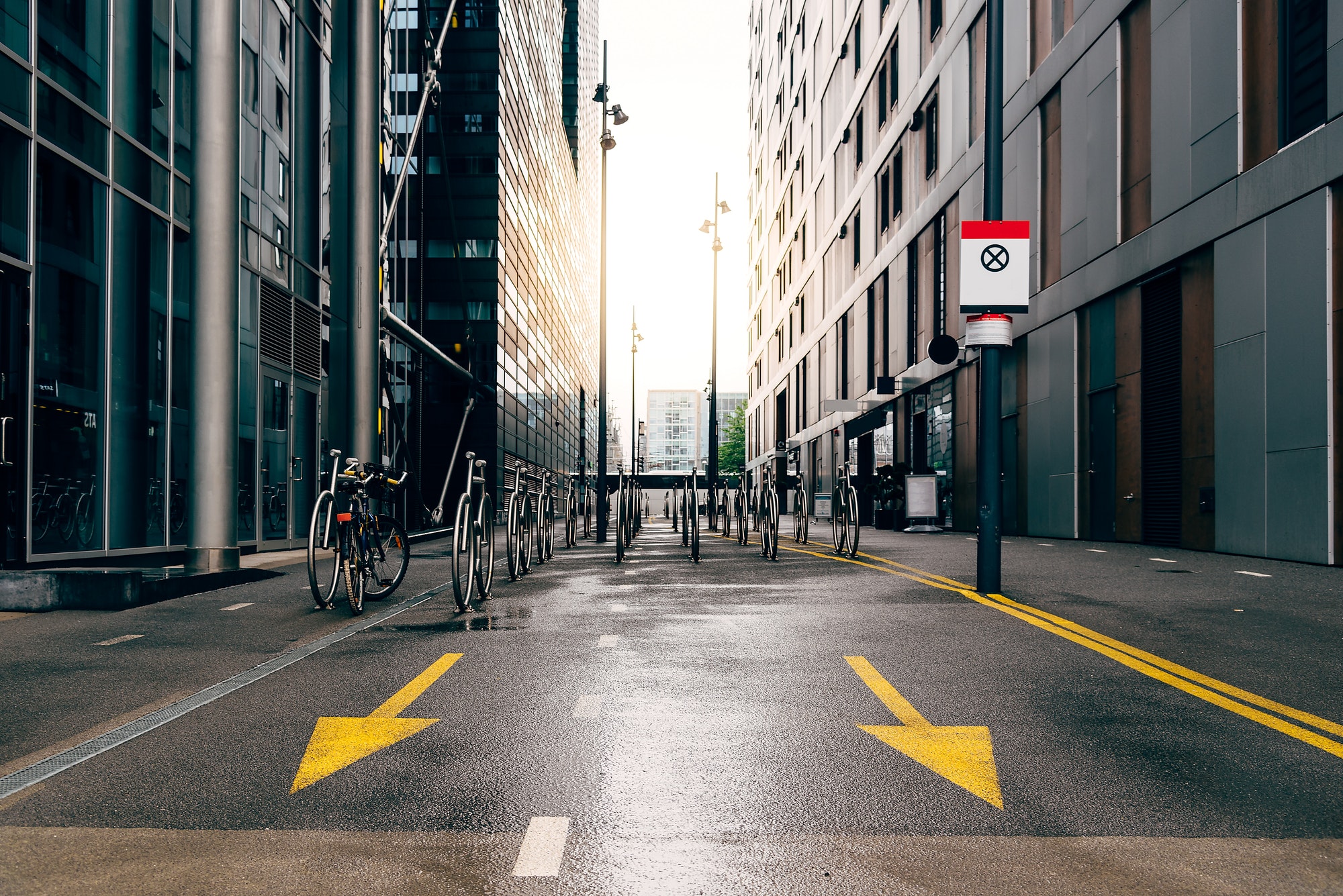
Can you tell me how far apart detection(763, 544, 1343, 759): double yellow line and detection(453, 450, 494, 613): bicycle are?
4.35 metres

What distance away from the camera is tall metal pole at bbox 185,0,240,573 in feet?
38.8

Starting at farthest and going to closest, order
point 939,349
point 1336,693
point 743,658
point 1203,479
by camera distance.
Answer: point 939,349, point 1203,479, point 743,658, point 1336,693

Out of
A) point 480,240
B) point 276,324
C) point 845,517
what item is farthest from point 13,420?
point 480,240

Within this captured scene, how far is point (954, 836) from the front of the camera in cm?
324

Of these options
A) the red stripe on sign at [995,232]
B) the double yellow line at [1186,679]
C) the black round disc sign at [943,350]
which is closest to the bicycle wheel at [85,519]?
the double yellow line at [1186,679]

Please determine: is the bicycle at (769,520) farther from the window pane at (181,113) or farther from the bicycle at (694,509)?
the window pane at (181,113)

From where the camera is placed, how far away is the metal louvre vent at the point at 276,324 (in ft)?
54.7

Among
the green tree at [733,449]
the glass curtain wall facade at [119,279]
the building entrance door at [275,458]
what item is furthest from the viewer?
the green tree at [733,449]

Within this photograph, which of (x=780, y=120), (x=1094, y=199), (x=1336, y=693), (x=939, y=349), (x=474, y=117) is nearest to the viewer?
(x=1336, y=693)

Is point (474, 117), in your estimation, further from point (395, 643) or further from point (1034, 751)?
point (1034, 751)

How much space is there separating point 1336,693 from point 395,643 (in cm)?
545

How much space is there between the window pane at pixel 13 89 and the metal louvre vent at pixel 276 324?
5.49m

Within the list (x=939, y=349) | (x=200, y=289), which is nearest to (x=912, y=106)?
(x=939, y=349)

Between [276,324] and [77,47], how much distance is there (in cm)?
559
